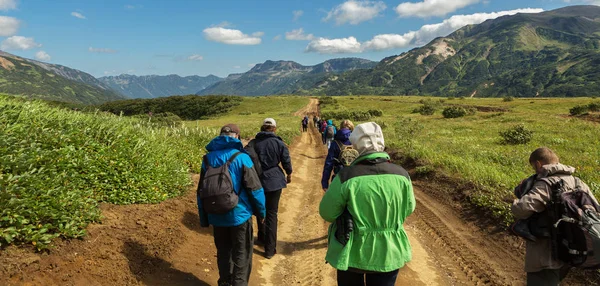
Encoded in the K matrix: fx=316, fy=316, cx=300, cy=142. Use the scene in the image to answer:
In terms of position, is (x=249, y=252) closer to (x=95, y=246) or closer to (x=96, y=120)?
(x=95, y=246)

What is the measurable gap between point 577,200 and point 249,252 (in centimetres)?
Answer: 402

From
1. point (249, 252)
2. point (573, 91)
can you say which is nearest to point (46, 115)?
point (249, 252)

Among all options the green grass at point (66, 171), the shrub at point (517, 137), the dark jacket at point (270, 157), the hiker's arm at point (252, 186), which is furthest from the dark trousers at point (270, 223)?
the shrub at point (517, 137)

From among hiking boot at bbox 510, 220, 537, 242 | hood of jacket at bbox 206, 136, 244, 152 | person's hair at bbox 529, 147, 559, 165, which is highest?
hood of jacket at bbox 206, 136, 244, 152

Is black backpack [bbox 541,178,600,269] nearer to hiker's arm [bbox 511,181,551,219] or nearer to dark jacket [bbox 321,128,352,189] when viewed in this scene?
hiker's arm [bbox 511,181,551,219]

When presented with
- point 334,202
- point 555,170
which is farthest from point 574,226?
point 334,202

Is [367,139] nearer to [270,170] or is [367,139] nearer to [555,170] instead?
[555,170]

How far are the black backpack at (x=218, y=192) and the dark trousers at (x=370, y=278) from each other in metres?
1.73

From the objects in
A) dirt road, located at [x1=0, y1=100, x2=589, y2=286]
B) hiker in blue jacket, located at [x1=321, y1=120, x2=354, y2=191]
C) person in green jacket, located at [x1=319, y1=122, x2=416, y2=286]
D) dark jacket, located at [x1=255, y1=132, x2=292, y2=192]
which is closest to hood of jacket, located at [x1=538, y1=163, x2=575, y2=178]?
person in green jacket, located at [x1=319, y1=122, x2=416, y2=286]

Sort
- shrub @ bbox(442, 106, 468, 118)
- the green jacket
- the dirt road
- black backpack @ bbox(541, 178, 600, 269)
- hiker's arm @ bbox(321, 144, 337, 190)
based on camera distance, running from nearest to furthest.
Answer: the green jacket, black backpack @ bbox(541, 178, 600, 269), the dirt road, hiker's arm @ bbox(321, 144, 337, 190), shrub @ bbox(442, 106, 468, 118)

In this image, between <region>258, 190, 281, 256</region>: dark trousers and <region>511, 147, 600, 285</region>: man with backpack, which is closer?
<region>511, 147, 600, 285</region>: man with backpack

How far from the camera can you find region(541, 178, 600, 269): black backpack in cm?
299

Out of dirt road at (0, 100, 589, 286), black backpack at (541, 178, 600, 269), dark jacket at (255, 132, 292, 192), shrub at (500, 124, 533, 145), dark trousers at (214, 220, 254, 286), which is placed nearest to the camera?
black backpack at (541, 178, 600, 269)

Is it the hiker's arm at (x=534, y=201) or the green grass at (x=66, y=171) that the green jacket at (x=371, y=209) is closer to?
the hiker's arm at (x=534, y=201)
